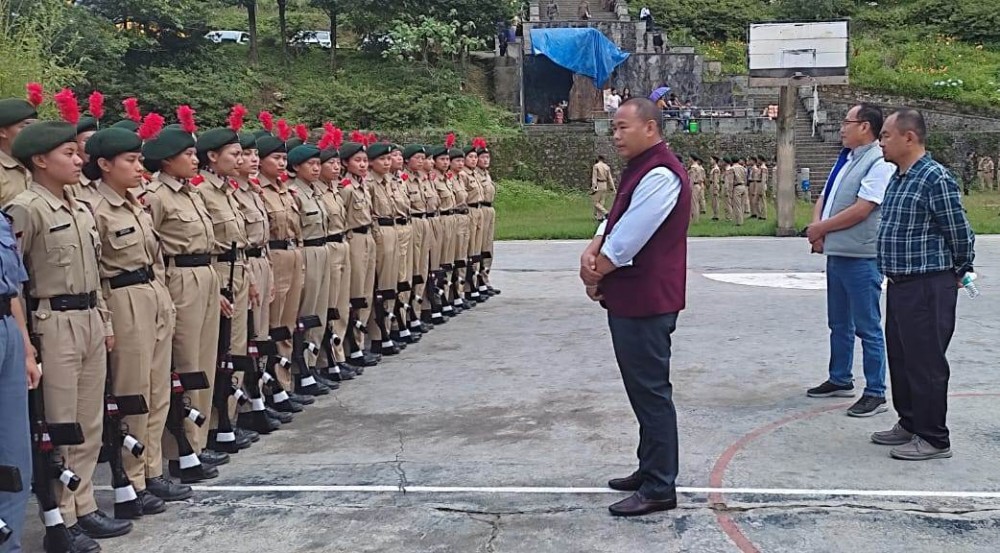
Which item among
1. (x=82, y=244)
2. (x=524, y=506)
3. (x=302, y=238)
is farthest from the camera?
(x=302, y=238)

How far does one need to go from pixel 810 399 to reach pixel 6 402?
4.84 meters

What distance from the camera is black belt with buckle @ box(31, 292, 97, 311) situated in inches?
167

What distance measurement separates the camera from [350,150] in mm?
8609

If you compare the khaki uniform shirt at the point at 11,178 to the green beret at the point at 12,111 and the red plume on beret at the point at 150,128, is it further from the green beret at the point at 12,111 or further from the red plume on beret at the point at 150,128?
the red plume on beret at the point at 150,128

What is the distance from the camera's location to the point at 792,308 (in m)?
10.1

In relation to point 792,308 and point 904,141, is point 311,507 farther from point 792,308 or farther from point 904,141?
point 792,308

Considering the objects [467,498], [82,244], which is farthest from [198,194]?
[467,498]

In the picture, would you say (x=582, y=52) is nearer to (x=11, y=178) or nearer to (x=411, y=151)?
(x=411, y=151)

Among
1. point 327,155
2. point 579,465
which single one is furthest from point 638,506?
point 327,155

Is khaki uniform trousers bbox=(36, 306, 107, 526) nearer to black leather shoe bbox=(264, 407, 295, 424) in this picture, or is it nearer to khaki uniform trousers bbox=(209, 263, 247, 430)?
khaki uniform trousers bbox=(209, 263, 247, 430)

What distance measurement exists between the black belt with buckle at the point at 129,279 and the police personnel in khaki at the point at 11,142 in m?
0.62

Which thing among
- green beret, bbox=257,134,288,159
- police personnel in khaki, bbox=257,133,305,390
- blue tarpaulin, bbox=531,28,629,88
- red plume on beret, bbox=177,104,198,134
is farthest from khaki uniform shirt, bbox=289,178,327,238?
blue tarpaulin, bbox=531,28,629,88

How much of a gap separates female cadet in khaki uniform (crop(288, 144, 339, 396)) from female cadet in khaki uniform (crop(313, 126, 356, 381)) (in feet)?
0.33

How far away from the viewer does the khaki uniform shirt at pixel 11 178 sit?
4.70 m
